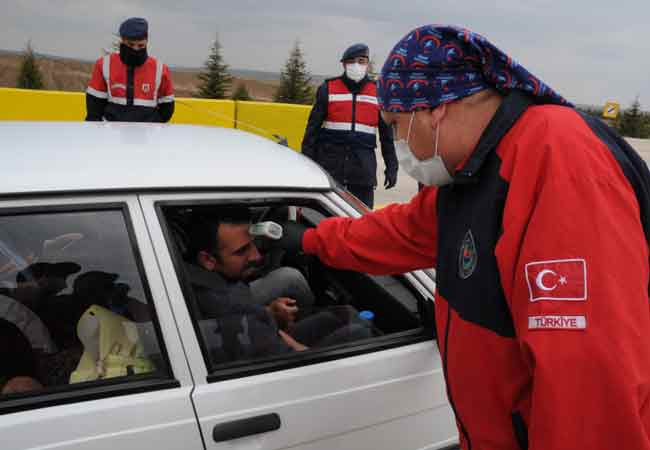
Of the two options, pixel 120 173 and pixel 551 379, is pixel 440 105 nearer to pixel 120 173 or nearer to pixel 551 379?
pixel 551 379

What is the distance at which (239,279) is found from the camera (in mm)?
2070

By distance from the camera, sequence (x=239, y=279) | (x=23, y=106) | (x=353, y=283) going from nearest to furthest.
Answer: (x=239, y=279) < (x=353, y=283) < (x=23, y=106)

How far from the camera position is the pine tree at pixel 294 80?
28234 mm

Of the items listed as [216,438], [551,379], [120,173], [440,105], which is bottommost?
[216,438]

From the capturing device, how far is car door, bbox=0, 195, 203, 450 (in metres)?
1.32

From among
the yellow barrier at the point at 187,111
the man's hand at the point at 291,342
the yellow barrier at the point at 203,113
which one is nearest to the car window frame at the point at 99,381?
the man's hand at the point at 291,342

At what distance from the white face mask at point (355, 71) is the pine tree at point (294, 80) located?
76.6 feet

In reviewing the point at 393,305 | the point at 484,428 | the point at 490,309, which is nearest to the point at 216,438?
the point at 484,428

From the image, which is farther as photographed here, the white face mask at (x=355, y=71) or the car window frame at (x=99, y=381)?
the white face mask at (x=355, y=71)

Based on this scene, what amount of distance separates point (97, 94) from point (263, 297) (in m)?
3.40

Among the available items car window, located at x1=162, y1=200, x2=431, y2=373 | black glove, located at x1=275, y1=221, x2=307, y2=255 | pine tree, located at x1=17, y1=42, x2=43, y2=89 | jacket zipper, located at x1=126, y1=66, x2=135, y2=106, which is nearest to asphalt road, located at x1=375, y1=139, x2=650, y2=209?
jacket zipper, located at x1=126, y1=66, x2=135, y2=106

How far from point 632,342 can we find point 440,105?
0.61 m

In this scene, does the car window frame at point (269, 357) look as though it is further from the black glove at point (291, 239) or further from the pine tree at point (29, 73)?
the pine tree at point (29, 73)

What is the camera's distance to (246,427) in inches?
57.0
